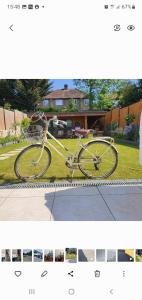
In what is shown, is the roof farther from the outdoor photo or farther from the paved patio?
the paved patio

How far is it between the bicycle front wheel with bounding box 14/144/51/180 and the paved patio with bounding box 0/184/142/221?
1.62ft

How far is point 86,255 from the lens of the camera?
0.83 metres

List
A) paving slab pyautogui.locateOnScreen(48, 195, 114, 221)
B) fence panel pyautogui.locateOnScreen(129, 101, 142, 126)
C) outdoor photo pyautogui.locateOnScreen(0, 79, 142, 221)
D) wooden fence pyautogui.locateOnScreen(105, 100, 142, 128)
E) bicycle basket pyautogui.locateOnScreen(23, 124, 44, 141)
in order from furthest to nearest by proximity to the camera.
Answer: fence panel pyautogui.locateOnScreen(129, 101, 142, 126) < wooden fence pyautogui.locateOnScreen(105, 100, 142, 128) < bicycle basket pyautogui.locateOnScreen(23, 124, 44, 141) < outdoor photo pyautogui.locateOnScreen(0, 79, 142, 221) < paving slab pyautogui.locateOnScreen(48, 195, 114, 221)

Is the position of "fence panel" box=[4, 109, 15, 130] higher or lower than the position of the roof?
lower

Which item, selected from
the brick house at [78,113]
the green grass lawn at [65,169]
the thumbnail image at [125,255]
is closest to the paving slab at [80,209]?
the thumbnail image at [125,255]

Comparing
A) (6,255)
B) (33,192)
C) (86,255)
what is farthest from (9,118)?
(86,255)

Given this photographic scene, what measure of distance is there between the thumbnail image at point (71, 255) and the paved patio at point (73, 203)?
55 centimetres

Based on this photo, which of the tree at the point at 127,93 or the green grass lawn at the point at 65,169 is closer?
the green grass lawn at the point at 65,169

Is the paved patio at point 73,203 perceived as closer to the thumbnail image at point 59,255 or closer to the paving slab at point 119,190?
the paving slab at point 119,190

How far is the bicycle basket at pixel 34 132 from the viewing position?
2.71 metres

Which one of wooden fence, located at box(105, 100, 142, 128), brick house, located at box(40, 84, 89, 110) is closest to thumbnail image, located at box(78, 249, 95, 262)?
brick house, located at box(40, 84, 89, 110)

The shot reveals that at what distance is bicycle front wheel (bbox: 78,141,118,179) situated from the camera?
286 centimetres
